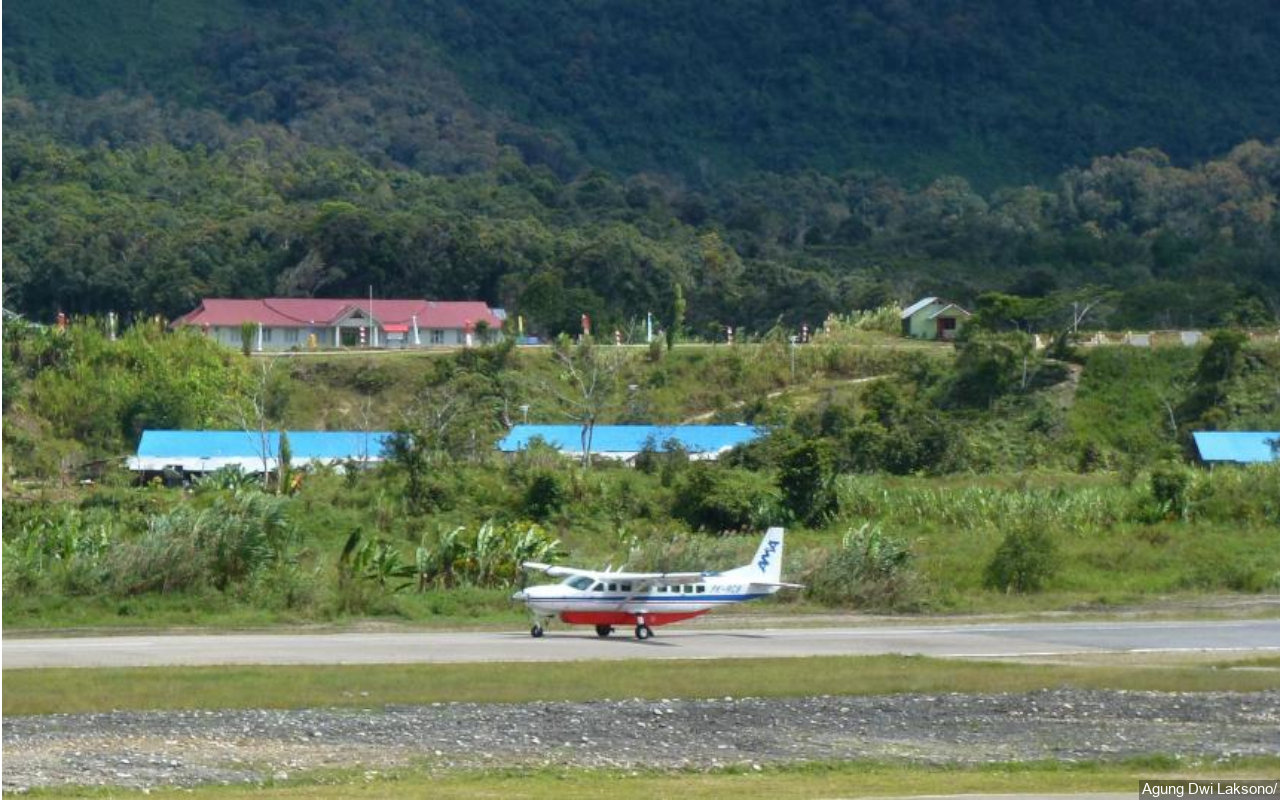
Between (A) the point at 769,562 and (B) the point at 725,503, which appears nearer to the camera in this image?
(A) the point at 769,562

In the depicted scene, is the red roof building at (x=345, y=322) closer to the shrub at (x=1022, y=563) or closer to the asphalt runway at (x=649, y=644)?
the shrub at (x=1022, y=563)

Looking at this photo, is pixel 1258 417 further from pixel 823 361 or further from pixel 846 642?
pixel 846 642

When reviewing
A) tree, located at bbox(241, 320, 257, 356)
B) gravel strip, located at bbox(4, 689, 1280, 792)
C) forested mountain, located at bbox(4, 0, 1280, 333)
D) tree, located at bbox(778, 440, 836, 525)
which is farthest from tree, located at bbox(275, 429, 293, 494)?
forested mountain, located at bbox(4, 0, 1280, 333)

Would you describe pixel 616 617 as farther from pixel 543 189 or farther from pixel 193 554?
pixel 543 189

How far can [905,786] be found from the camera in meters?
19.0

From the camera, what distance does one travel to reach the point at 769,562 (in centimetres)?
3434

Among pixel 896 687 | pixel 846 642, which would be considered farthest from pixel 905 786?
pixel 846 642

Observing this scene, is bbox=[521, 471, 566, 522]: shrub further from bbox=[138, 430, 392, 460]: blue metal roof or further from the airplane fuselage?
the airplane fuselage

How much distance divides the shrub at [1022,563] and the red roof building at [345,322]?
4178 centimetres

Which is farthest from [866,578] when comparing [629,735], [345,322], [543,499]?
[345,322]

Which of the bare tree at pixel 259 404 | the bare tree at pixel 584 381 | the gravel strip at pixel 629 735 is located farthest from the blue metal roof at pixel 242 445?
the gravel strip at pixel 629 735

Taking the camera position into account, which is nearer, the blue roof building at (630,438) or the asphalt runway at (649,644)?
the asphalt runway at (649,644)

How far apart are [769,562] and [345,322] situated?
5070cm

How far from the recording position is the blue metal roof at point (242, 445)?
55.5 m
